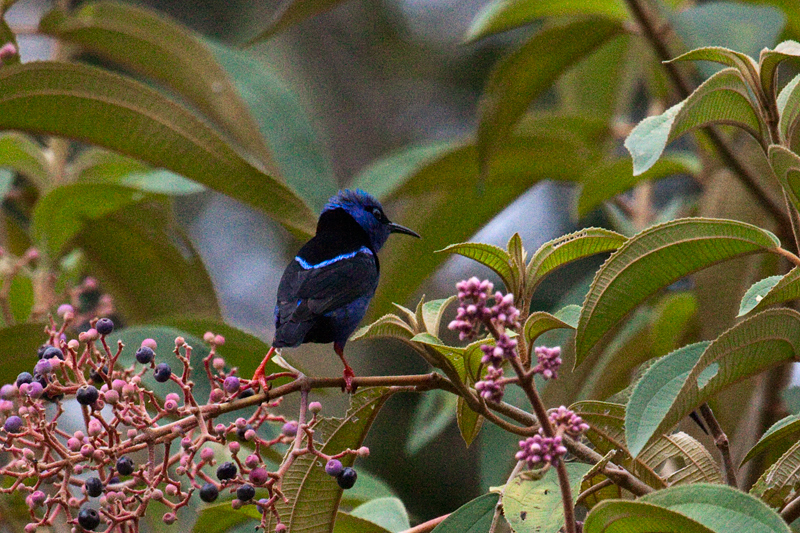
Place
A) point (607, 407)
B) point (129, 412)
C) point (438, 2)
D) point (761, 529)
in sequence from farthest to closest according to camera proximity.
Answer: point (438, 2), point (607, 407), point (129, 412), point (761, 529)

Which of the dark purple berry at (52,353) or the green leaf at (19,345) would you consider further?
the green leaf at (19,345)

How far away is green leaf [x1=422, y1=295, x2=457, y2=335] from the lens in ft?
5.46

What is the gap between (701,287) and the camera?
2707mm

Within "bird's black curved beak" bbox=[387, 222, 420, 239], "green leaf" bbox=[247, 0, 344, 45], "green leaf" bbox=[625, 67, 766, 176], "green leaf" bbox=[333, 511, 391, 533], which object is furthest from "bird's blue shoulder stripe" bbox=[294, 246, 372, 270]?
"green leaf" bbox=[625, 67, 766, 176]

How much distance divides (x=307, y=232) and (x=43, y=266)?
1302 mm

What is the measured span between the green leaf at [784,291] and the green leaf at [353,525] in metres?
0.83

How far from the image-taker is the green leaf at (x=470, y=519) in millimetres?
1525

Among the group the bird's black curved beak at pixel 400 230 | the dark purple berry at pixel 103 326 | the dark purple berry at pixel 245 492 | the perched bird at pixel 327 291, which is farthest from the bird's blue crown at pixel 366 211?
the dark purple berry at pixel 245 492

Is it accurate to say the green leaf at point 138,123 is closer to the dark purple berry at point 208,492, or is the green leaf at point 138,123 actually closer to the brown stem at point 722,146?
the dark purple berry at point 208,492

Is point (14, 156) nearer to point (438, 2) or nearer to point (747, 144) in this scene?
point (747, 144)

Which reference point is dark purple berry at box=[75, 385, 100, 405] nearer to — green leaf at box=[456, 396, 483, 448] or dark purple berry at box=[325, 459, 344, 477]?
dark purple berry at box=[325, 459, 344, 477]

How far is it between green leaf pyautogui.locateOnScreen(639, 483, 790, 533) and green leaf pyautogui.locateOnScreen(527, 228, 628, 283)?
1.53 ft

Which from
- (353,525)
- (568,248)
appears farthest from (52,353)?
(568,248)

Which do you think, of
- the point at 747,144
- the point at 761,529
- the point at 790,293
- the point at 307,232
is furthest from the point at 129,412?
the point at 747,144
